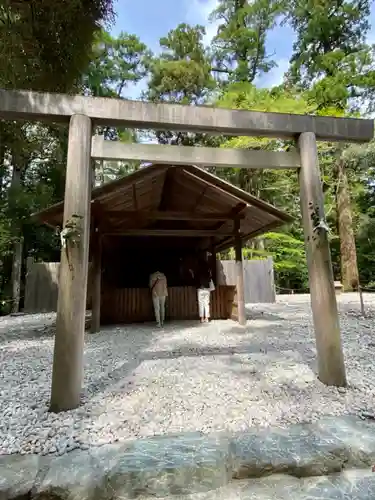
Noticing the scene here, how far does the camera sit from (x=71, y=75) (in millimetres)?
4805

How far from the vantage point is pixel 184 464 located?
5.83 feet

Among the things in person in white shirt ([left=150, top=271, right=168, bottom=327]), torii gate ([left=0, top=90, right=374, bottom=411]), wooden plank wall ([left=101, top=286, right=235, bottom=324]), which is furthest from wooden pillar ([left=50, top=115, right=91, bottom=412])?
wooden plank wall ([left=101, top=286, right=235, bottom=324])

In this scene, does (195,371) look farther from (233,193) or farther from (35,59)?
(35,59)

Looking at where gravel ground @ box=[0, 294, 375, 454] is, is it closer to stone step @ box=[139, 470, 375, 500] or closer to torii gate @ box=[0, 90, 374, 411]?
torii gate @ box=[0, 90, 374, 411]

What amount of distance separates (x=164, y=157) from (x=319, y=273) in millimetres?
2020

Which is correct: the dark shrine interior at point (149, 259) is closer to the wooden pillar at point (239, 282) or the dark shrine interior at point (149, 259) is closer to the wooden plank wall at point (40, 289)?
the wooden plank wall at point (40, 289)

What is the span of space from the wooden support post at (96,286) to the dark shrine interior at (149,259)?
3326mm

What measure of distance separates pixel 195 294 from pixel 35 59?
6207mm

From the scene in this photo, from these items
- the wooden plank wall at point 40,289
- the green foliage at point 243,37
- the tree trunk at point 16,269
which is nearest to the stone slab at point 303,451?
the wooden plank wall at point 40,289

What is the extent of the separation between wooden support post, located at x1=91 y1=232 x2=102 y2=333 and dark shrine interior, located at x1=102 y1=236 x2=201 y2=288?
333 cm

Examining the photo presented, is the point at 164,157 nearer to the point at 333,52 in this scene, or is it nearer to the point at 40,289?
the point at 40,289

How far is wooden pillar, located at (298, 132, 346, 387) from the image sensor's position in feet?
9.51

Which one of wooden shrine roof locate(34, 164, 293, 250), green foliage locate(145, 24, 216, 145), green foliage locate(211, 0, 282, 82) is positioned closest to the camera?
wooden shrine roof locate(34, 164, 293, 250)

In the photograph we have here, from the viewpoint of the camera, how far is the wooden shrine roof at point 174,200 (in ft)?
19.9
